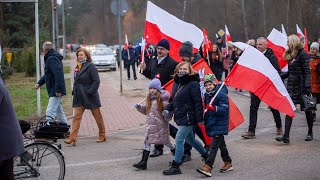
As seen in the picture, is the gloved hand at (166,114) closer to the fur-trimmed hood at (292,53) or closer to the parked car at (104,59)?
the fur-trimmed hood at (292,53)

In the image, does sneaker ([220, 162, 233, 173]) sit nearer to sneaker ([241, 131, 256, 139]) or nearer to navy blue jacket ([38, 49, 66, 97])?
sneaker ([241, 131, 256, 139])

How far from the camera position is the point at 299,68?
9.12 m

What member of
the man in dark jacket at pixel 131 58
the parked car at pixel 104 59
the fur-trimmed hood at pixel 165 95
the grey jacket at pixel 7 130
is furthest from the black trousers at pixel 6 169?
the parked car at pixel 104 59

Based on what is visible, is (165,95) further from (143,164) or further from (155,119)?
(143,164)

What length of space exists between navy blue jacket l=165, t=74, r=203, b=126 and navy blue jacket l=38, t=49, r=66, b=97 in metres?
3.39

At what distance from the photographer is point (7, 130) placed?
15.3 feet

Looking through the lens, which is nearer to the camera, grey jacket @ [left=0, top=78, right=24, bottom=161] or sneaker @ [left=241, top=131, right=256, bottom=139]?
grey jacket @ [left=0, top=78, right=24, bottom=161]

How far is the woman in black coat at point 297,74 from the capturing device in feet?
29.5

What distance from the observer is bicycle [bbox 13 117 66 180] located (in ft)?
19.1

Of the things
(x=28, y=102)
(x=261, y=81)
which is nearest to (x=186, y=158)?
(x=261, y=81)

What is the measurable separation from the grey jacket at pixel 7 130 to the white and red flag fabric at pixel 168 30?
5.20 metres

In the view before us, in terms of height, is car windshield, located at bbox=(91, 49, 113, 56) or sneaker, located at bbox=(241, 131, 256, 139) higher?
car windshield, located at bbox=(91, 49, 113, 56)

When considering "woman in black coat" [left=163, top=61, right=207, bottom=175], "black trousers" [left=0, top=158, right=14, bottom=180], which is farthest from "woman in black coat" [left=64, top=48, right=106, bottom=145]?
"black trousers" [left=0, top=158, right=14, bottom=180]

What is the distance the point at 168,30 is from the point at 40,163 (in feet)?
14.5
